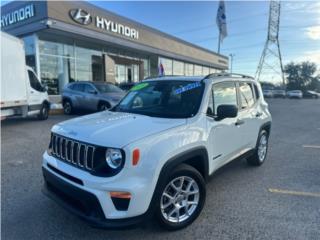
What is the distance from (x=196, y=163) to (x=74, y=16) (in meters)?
15.2

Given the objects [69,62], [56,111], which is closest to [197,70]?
[69,62]

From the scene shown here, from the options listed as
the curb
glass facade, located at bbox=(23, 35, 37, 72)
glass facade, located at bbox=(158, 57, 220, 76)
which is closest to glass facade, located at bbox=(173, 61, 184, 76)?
glass facade, located at bbox=(158, 57, 220, 76)

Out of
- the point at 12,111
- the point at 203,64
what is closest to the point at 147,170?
the point at 12,111

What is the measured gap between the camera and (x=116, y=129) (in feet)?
8.87

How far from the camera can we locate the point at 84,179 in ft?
8.11

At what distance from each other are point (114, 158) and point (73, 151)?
2.02ft

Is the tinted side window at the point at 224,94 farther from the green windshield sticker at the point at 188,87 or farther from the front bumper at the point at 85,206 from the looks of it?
the front bumper at the point at 85,206

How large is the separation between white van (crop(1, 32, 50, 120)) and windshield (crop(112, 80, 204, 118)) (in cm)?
606

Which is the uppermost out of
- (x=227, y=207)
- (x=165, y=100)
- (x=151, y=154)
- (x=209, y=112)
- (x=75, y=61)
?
(x=75, y=61)

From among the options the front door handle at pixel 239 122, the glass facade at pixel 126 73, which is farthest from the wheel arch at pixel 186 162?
the glass facade at pixel 126 73

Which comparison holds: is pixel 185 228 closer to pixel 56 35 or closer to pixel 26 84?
pixel 26 84

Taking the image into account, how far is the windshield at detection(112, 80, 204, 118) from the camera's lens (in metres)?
3.32

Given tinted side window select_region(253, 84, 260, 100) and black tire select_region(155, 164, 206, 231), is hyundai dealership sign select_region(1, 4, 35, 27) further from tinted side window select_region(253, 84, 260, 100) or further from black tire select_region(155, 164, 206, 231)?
black tire select_region(155, 164, 206, 231)

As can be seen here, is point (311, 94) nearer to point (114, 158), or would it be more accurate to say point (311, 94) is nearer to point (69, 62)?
point (69, 62)
